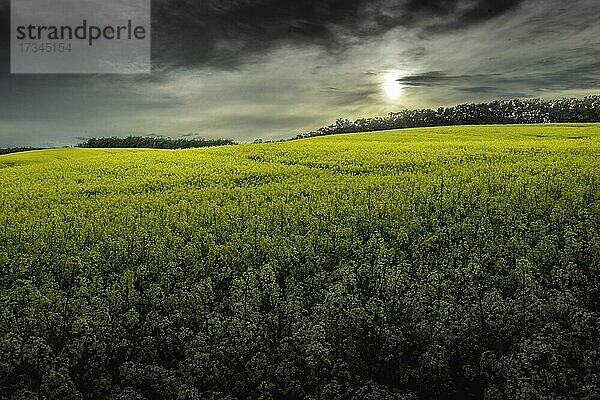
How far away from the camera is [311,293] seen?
23.5ft

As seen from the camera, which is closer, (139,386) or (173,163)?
(139,386)

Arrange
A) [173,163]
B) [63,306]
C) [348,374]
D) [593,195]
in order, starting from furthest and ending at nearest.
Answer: [173,163]
[593,195]
[63,306]
[348,374]

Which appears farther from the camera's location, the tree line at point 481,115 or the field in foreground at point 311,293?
the tree line at point 481,115

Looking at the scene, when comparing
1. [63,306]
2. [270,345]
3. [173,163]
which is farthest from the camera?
[173,163]

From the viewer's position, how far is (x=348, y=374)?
5.43 metres

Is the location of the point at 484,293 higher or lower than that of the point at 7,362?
higher

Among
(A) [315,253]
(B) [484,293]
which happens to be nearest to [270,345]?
(A) [315,253]

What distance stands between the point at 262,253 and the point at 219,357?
9.23ft

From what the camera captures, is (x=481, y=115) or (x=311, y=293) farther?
(x=481, y=115)

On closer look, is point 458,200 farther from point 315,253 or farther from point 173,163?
point 173,163

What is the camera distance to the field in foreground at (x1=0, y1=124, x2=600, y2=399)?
548 centimetres

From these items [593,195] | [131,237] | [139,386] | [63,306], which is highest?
[593,195]

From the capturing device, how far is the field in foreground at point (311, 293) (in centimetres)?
548

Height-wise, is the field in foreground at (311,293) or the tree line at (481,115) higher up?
the tree line at (481,115)
